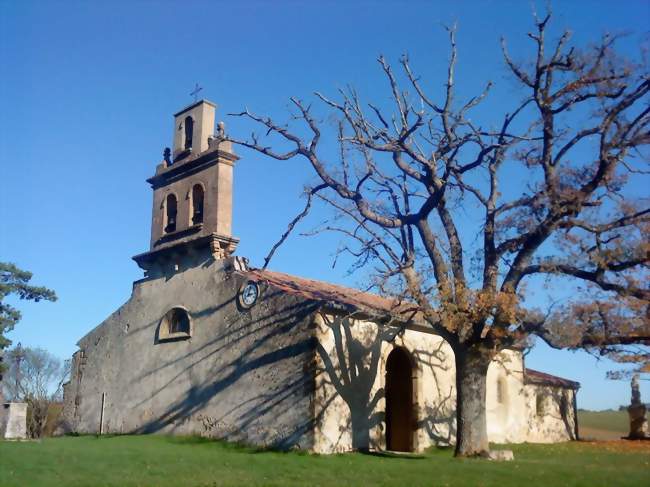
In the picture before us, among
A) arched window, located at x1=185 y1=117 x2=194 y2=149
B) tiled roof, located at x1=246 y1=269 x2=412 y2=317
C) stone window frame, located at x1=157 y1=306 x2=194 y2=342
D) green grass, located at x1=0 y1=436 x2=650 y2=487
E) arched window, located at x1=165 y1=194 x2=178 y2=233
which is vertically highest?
arched window, located at x1=185 y1=117 x2=194 y2=149

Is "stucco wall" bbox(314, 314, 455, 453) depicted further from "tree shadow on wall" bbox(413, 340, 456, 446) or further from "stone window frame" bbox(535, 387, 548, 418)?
"stone window frame" bbox(535, 387, 548, 418)

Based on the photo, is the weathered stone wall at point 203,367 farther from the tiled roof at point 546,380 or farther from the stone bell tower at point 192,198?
the tiled roof at point 546,380

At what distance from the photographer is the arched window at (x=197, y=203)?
22578 mm

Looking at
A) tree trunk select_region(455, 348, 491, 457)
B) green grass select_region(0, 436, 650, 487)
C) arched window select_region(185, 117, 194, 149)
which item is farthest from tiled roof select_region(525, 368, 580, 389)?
arched window select_region(185, 117, 194, 149)

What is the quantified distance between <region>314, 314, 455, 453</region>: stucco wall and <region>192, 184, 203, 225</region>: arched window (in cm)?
674

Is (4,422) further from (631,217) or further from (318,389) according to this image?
(631,217)

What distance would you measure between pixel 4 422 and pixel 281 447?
28.6 feet

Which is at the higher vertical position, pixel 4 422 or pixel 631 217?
pixel 631 217

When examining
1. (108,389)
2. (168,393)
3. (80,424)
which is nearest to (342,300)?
(168,393)

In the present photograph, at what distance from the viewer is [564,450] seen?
21.8m

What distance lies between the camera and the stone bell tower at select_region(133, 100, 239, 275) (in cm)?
2156

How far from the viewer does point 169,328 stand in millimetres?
22672

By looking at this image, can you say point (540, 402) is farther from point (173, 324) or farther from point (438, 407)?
point (173, 324)

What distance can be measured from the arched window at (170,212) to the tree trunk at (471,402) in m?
11.6
